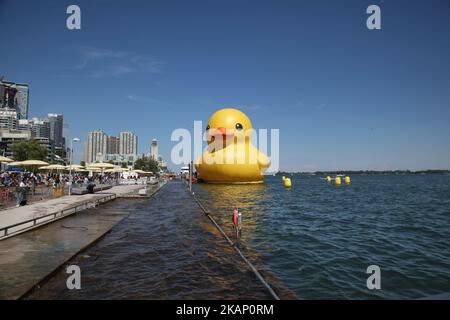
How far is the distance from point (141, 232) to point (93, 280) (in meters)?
5.52

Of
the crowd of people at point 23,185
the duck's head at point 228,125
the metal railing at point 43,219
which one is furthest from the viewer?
the duck's head at point 228,125

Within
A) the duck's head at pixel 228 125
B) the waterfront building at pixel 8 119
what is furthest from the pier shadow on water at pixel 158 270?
the waterfront building at pixel 8 119

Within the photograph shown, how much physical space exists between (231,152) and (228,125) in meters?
4.74

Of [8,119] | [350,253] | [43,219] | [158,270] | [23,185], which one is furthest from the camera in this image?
[8,119]

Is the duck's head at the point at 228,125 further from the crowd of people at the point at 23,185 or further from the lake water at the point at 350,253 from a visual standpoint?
the lake water at the point at 350,253

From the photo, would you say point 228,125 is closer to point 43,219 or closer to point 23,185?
point 23,185

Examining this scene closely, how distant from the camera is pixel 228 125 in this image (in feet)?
143

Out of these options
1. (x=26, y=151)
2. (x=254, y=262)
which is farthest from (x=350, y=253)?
(x=26, y=151)

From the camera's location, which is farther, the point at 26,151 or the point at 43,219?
the point at 26,151

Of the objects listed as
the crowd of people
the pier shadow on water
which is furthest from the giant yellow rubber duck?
the pier shadow on water

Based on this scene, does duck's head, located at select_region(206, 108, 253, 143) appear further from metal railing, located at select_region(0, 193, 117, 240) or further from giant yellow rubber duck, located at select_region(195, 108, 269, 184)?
metal railing, located at select_region(0, 193, 117, 240)

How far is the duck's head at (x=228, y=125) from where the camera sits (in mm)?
43156

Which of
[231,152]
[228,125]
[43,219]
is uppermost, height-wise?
[228,125]
